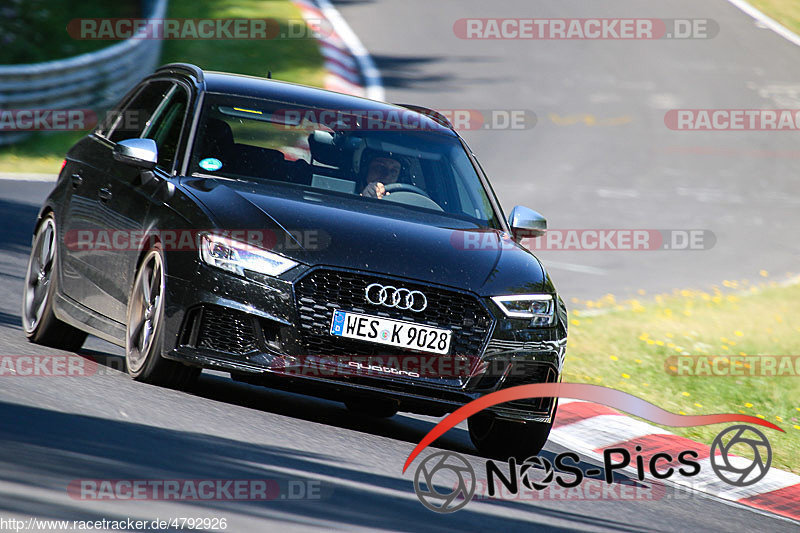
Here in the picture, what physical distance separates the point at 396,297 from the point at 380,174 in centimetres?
135

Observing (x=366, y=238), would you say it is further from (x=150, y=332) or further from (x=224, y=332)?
(x=150, y=332)

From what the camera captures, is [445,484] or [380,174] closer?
[445,484]

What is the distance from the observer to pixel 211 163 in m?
7.61

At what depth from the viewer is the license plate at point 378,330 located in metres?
6.69

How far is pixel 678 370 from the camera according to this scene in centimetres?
1201

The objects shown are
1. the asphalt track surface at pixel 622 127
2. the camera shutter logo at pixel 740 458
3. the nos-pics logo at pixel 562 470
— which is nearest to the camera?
the nos-pics logo at pixel 562 470

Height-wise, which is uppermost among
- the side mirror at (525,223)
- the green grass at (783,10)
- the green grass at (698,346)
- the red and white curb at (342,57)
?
the green grass at (783,10)

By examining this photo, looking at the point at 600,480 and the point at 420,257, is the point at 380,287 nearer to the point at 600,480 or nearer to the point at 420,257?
the point at 420,257

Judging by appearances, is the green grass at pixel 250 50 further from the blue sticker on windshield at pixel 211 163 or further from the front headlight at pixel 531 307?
the front headlight at pixel 531 307

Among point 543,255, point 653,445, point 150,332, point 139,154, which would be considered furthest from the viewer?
point 543,255

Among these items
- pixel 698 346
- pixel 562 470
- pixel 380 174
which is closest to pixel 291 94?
pixel 380 174

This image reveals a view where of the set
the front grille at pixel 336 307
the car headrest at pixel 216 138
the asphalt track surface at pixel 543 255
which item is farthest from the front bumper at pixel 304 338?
the car headrest at pixel 216 138

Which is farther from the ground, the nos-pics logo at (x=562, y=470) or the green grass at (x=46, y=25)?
the green grass at (x=46, y=25)

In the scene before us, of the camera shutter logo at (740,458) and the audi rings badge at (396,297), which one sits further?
the camera shutter logo at (740,458)
